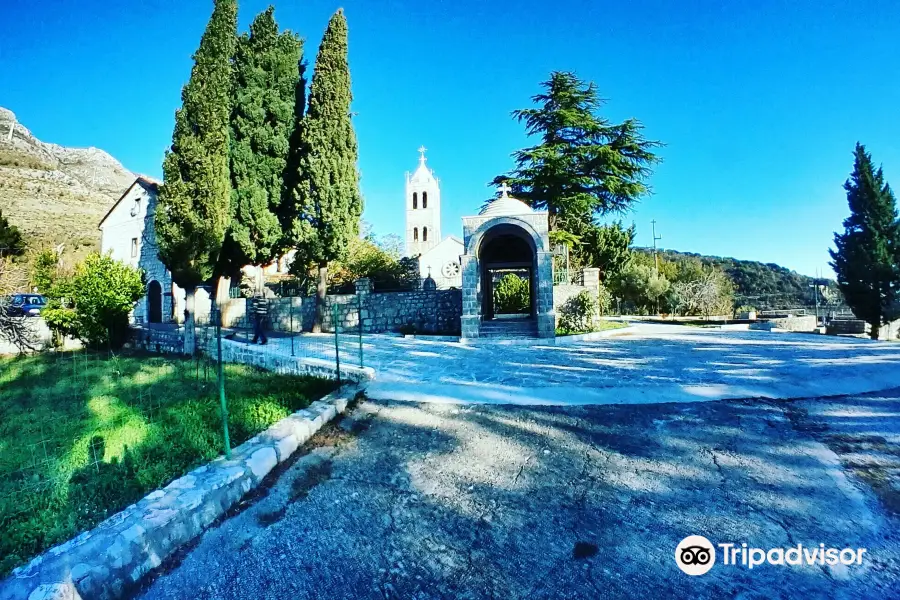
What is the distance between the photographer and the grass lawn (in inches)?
102

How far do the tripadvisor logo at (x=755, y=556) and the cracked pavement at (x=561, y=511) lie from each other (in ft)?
0.17

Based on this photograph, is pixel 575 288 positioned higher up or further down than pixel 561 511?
higher up

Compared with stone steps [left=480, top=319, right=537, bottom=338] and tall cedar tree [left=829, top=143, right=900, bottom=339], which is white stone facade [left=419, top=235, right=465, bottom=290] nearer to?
stone steps [left=480, top=319, right=537, bottom=338]

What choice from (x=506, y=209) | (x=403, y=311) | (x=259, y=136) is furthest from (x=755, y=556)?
(x=259, y=136)

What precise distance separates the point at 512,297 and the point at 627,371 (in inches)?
576

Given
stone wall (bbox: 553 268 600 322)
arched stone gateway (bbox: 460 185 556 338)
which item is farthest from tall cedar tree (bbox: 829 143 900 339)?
arched stone gateway (bbox: 460 185 556 338)

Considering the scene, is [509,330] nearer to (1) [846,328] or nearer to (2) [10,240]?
(1) [846,328]

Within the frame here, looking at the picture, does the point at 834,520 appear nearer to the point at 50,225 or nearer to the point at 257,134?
the point at 257,134

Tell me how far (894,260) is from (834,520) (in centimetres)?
2547

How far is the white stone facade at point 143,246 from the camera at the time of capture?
67.2 feet

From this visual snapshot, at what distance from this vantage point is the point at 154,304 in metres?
21.2

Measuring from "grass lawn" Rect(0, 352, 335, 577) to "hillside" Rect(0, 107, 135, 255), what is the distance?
30.2m

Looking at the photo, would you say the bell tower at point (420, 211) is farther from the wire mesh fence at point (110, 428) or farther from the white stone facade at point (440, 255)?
the wire mesh fence at point (110, 428)

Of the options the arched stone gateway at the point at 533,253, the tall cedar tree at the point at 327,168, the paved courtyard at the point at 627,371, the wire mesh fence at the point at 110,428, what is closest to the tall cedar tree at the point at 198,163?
the tall cedar tree at the point at 327,168
